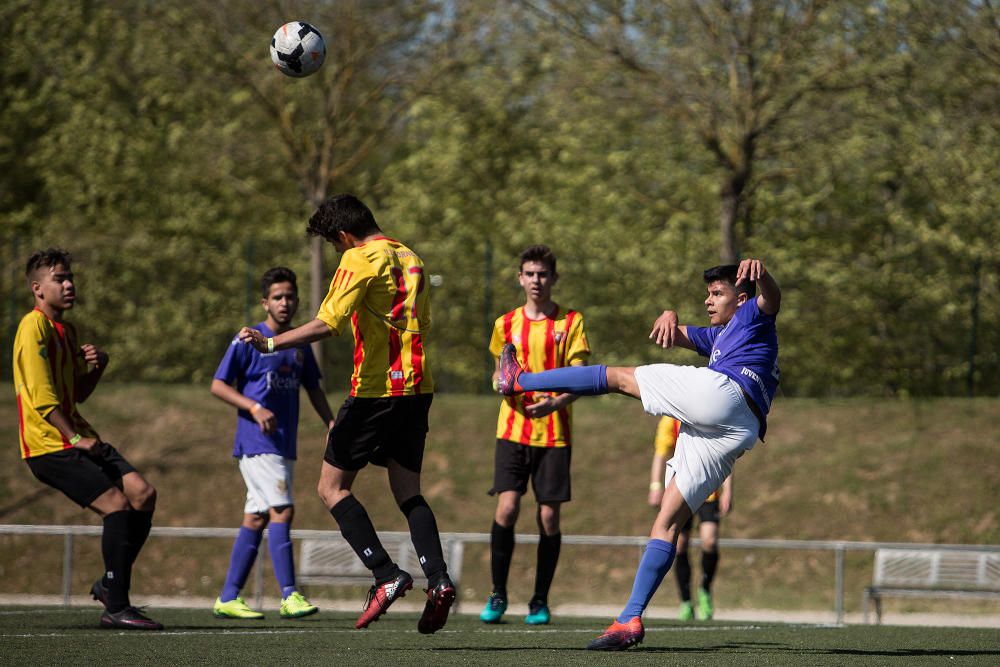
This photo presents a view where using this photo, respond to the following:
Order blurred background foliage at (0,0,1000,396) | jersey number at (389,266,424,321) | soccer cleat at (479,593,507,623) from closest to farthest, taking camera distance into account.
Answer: jersey number at (389,266,424,321) → soccer cleat at (479,593,507,623) → blurred background foliage at (0,0,1000,396)

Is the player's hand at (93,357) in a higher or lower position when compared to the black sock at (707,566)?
higher

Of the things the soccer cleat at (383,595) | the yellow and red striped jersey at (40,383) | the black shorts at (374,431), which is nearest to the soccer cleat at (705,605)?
the black shorts at (374,431)

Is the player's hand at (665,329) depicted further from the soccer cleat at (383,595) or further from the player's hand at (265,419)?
the player's hand at (265,419)

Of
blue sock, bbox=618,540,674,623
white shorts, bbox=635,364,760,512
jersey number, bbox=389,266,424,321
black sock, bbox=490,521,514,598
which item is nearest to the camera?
white shorts, bbox=635,364,760,512

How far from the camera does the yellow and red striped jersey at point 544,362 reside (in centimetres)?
880

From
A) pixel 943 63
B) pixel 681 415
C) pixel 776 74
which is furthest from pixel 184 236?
pixel 681 415

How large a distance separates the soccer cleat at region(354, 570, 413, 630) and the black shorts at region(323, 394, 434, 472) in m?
0.60

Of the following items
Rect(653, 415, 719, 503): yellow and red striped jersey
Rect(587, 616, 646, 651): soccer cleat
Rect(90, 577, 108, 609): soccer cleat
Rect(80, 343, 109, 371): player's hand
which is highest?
Rect(80, 343, 109, 371): player's hand

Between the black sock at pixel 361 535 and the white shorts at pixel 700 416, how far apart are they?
1.49 meters

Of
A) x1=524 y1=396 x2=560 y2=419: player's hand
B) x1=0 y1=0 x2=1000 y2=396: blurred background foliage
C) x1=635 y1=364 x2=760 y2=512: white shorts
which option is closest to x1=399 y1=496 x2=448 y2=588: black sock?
x1=635 y1=364 x2=760 y2=512: white shorts

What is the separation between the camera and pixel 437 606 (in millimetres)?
6125

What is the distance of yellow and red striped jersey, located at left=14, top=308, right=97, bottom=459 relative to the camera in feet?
24.2

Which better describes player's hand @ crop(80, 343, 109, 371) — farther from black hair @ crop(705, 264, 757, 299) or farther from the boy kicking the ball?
black hair @ crop(705, 264, 757, 299)

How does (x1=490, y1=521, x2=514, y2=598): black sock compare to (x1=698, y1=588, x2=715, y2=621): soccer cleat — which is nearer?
(x1=490, y1=521, x2=514, y2=598): black sock
